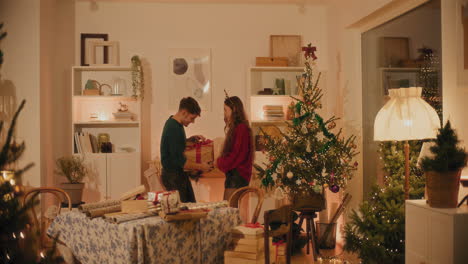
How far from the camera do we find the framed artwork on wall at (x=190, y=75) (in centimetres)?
644

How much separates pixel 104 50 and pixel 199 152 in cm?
195

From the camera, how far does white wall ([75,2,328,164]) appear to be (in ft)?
21.0

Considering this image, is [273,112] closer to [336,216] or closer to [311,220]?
[336,216]

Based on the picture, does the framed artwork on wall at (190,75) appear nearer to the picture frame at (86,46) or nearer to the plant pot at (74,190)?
the picture frame at (86,46)

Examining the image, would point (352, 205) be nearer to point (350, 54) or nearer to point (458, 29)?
point (350, 54)

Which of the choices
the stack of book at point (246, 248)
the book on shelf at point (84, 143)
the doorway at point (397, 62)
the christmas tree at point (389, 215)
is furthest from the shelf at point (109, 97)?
the christmas tree at point (389, 215)

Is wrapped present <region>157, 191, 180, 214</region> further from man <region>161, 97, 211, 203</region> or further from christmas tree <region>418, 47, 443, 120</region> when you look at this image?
christmas tree <region>418, 47, 443, 120</region>

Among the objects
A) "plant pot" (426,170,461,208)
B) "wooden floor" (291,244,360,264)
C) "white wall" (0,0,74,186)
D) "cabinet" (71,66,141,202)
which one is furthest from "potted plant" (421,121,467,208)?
"white wall" (0,0,74,186)

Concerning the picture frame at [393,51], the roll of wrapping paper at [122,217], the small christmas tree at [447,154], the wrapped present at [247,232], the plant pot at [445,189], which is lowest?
the wrapped present at [247,232]

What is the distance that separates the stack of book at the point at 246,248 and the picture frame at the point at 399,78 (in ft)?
7.11

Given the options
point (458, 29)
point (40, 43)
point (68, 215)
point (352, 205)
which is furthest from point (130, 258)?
point (40, 43)

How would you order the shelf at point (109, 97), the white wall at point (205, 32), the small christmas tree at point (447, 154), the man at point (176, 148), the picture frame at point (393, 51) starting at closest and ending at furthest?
the small christmas tree at point (447, 154) < the picture frame at point (393, 51) < the man at point (176, 148) < the shelf at point (109, 97) < the white wall at point (205, 32)

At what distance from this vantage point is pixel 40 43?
5.59 m

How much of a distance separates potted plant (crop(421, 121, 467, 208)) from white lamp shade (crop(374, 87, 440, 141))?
21.6 inches
